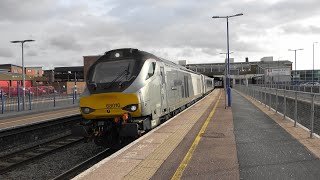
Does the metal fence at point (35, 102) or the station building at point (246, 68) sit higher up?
the station building at point (246, 68)

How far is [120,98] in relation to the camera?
1048cm

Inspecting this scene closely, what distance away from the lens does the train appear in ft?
34.3

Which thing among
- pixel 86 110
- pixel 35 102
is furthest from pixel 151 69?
pixel 35 102

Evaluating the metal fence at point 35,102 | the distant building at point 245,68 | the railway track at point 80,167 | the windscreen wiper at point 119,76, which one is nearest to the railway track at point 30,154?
the railway track at point 80,167

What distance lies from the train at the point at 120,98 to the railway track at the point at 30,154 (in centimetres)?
185

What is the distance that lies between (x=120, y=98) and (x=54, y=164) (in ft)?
9.31

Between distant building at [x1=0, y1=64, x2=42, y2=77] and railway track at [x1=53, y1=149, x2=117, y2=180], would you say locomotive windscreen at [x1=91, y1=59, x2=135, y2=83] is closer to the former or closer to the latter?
railway track at [x1=53, y1=149, x2=117, y2=180]

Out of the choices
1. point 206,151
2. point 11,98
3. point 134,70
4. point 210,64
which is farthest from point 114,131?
point 210,64

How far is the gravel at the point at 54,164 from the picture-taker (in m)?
9.39

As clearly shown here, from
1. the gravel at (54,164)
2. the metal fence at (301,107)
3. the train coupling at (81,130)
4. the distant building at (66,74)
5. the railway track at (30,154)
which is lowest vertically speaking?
the gravel at (54,164)

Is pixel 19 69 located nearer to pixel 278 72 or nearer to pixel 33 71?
pixel 33 71

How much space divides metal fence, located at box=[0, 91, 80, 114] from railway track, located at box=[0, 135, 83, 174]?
12018 millimetres

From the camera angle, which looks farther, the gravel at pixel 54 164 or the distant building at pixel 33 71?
the distant building at pixel 33 71

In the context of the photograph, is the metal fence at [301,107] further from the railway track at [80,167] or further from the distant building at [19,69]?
the distant building at [19,69]
